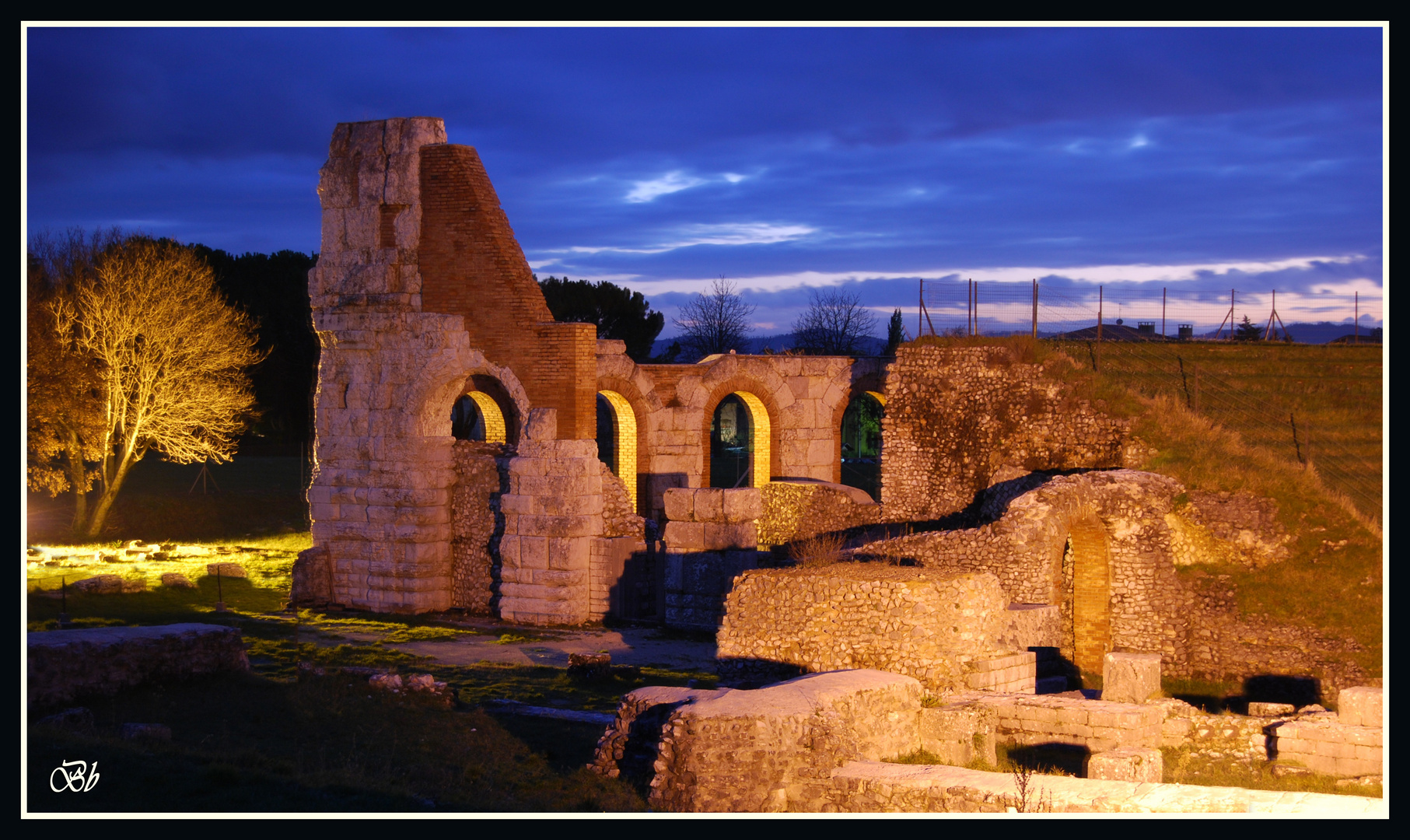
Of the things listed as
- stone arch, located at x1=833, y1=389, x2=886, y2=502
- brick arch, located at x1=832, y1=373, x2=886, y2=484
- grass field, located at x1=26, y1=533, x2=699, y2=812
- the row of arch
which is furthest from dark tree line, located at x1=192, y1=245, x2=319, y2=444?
grass field, located at x1=26, y1=533, x2=699, y2=812

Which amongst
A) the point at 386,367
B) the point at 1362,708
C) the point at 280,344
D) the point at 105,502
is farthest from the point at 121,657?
the point at 280,344

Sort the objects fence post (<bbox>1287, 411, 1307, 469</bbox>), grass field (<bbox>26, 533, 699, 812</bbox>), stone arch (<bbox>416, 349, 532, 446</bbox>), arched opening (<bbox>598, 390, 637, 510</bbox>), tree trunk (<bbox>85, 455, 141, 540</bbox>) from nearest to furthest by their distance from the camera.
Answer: grass field (<bbox>26, 533, 699, 812</bbox>), stone arch (<bbox>416, 349, 532, 446</bbox>), fence post (<bbox>1287, 411, 1307, 469</bbox>), arched opening (<bbox>598, 390, 637, 510</bbox>), tree trunk (<bbox>85, 455, 141, 540</bbox>)

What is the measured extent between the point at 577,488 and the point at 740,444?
33.1 meters

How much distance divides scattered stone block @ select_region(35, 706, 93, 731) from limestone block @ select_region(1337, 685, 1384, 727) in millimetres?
10407

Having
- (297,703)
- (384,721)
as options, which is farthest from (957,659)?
(297,703)

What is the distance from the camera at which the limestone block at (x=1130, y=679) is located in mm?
11805

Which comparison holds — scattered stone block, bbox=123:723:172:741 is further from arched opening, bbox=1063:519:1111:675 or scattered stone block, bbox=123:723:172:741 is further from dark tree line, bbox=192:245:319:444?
dark tree line, bbox=192:245:319:444

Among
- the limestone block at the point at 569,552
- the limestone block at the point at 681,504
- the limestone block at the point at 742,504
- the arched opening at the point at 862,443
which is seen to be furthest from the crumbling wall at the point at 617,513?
the arched opening at the point at 862,443

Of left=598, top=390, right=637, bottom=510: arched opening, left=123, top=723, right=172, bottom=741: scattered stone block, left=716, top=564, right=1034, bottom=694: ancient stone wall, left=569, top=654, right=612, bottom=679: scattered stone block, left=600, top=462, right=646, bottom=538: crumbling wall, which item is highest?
left=598, top=390, right=637, bottom=510: arched opening

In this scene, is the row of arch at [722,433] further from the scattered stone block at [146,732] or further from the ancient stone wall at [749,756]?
the ancient stone wall at [749,756]

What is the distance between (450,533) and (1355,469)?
14.4m

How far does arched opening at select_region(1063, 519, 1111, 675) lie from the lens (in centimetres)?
1675

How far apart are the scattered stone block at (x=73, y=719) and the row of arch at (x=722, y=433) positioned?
411 inches

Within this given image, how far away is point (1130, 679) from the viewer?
→ 38.8ft
